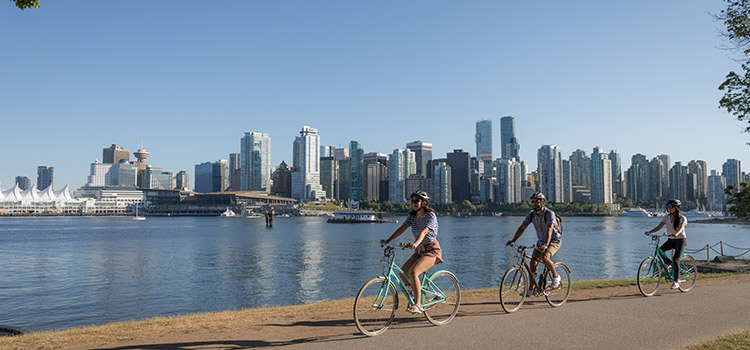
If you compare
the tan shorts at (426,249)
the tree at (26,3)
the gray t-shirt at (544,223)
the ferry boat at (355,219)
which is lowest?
the ferry boat at (355,219)

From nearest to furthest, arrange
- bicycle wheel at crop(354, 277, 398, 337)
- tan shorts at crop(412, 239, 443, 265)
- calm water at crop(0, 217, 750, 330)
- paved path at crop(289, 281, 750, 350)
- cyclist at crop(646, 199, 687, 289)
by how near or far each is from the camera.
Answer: paved path at crop(289, 281, 750, 350)
bicycle wheel at crop(354, 277, 398, 337)
tan shorts at crop(412, 239, 443, 265)
cyclist at crop(646, 199, 687, 289)
calm water at crop(0, 217, 750, 330)

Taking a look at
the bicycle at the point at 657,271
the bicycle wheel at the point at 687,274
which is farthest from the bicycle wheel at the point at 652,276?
the bicycle wheel at the point at 687,274

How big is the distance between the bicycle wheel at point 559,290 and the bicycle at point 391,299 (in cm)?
272

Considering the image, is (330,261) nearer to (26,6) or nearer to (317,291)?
(317,291)

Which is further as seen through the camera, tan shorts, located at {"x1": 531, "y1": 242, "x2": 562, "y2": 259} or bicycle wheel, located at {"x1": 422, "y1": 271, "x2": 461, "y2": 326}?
tan shorts, located at {"x1": 531, "y1": 242, "x2": 562, "y2": 259}

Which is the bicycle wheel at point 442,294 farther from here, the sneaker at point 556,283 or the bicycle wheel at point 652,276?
the bicycle wheel at point 652,276

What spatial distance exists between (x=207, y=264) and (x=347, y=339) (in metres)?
40.9

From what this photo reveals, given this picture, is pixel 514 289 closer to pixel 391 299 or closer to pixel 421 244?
pixel 421 244

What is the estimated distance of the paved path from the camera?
8039 mm

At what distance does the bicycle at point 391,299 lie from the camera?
8.59 metres

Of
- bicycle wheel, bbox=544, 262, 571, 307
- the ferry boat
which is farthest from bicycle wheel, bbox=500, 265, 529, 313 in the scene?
the ferry boat

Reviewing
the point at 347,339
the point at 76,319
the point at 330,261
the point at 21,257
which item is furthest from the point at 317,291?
the point at 21,257

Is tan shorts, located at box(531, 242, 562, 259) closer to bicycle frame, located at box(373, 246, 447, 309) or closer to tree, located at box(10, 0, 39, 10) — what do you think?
bicycle frame, located at box(373, 246, 447, 309)

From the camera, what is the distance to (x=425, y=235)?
908 centimetres
